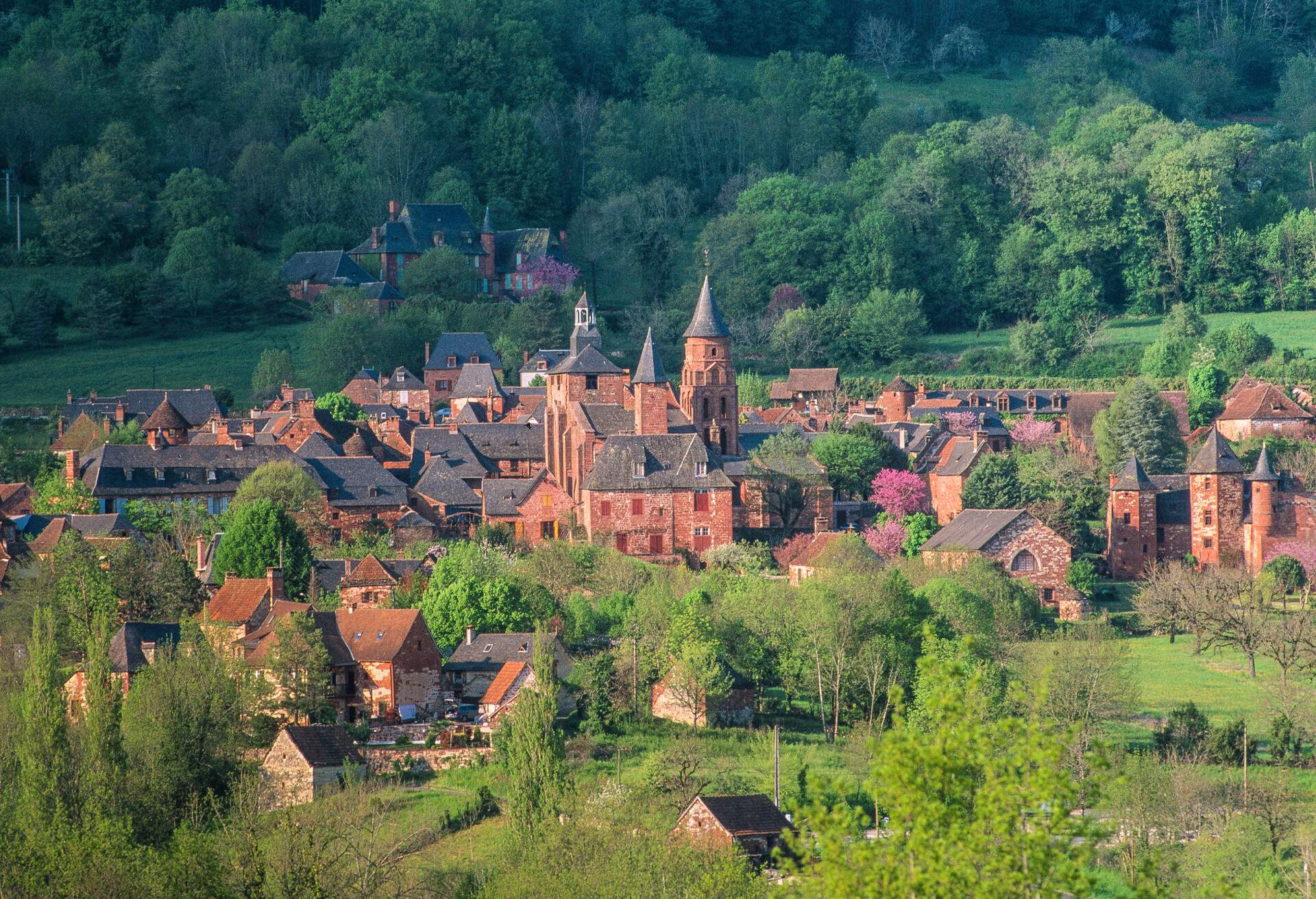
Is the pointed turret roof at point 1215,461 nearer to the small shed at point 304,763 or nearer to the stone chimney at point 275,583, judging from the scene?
the stone chimney at point 275,583

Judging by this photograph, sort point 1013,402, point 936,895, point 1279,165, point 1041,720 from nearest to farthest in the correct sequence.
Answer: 1. point 936,895
2. point 1041,720
3. point 1013,402
4. point 1279,165

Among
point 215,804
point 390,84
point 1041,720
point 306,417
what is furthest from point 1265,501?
point 390,84

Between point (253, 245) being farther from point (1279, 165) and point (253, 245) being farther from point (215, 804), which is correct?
point (215, 804)

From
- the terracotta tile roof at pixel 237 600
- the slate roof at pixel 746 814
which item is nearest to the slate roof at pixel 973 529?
the terracotta tile roof at pixel 237 600

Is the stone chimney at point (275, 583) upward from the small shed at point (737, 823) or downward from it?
upward

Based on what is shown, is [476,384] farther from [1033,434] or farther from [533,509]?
[1033,434]

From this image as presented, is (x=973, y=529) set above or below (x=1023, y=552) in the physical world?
above

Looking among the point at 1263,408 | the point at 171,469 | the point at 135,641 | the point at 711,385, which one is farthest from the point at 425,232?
the point at 135,641
